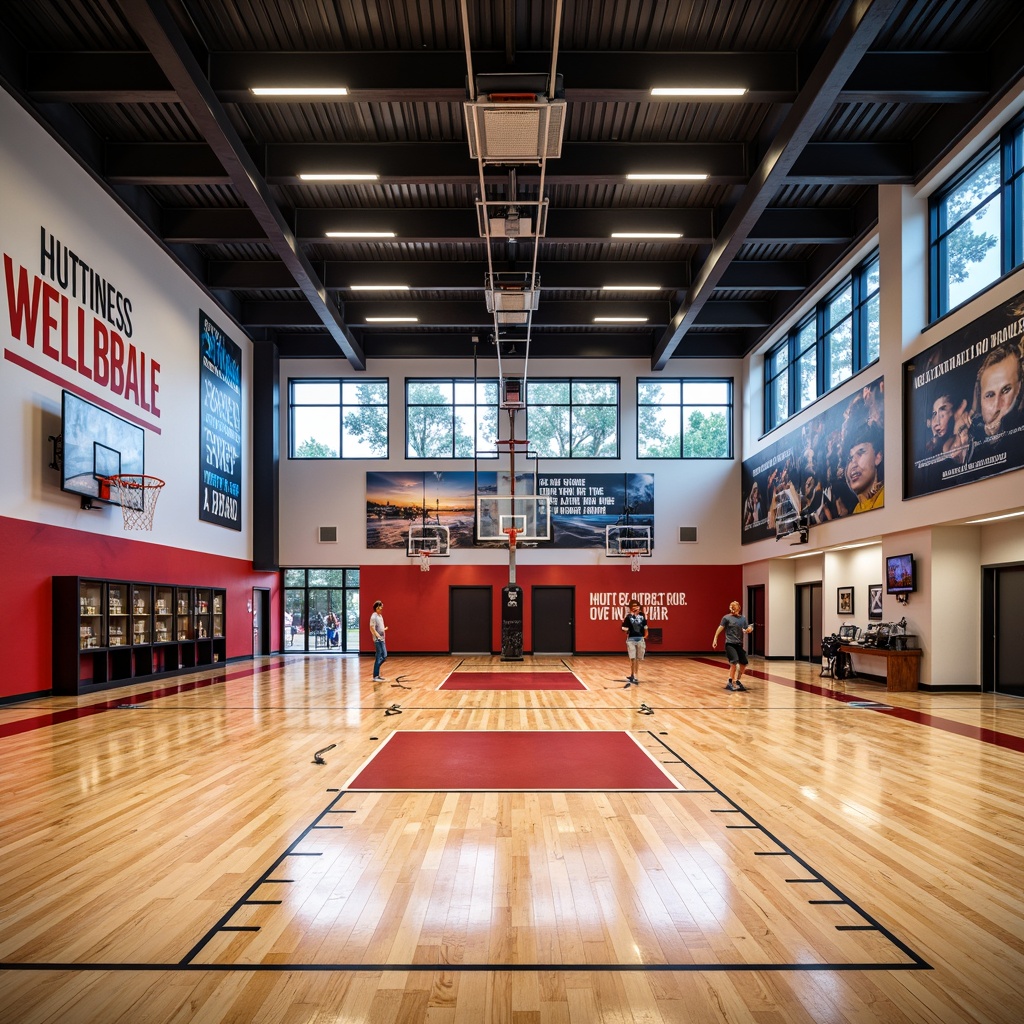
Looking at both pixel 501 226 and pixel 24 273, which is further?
pixel 501 226

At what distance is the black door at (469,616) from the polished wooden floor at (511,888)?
1509 cm

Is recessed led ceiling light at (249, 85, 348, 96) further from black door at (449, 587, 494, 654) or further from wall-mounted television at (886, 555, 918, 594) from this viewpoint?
black door at (449, 587, 494, 654)

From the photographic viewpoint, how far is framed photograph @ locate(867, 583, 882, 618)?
16.2 m

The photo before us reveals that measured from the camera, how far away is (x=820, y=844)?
527cm

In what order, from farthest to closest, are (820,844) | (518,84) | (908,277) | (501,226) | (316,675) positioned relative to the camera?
1. (316,675)
2. (908,277)
3. (501,226)
4. (518,84)
5. (820,844)

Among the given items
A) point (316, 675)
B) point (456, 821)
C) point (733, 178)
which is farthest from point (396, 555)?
point (456, 821)

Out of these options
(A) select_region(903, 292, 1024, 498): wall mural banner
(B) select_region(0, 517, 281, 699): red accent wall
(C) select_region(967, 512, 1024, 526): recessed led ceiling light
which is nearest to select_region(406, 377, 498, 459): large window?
(B) select_region(0, 517, 281, 699): red accent wall

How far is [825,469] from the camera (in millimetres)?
17859

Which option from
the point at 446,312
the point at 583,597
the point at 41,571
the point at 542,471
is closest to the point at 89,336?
the point at 41,571

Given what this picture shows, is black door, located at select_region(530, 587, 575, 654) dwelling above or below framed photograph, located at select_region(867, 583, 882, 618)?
below

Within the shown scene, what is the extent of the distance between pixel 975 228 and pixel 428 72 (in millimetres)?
8826

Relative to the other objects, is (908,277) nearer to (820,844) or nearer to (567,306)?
(567,306)

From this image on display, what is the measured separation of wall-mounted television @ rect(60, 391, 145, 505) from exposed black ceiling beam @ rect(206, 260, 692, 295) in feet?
17.6

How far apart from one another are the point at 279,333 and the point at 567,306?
8.65 m
